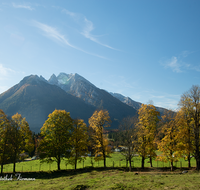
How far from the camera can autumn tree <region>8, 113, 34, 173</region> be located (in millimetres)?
34812

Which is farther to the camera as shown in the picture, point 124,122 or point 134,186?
point 124,122

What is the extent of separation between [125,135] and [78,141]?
12.9 metres

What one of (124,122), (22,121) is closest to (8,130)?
(22,121)

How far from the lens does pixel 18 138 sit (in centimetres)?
3572

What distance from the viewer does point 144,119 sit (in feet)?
117

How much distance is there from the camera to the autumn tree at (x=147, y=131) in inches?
1313

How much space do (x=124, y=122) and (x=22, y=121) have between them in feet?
88.5

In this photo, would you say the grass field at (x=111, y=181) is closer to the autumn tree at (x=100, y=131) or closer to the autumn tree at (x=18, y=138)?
the autumn tree at (x=18, y=138)

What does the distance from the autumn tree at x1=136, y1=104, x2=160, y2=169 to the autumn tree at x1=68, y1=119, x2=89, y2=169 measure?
45.3 feet

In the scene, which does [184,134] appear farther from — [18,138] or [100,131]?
[18,138]

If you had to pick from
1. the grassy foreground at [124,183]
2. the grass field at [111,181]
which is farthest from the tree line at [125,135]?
the grassy foreground at [124,183]

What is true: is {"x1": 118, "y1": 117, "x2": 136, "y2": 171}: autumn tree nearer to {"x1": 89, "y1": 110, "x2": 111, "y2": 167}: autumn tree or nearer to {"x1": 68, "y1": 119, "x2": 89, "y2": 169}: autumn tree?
{"x1": 89, "y1": 110, "x2": 111, "y2": 167}: autumn tree

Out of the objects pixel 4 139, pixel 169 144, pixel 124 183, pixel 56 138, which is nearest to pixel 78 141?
pixel 56 138

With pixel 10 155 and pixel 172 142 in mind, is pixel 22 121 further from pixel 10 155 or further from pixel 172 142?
pixel 172 142
